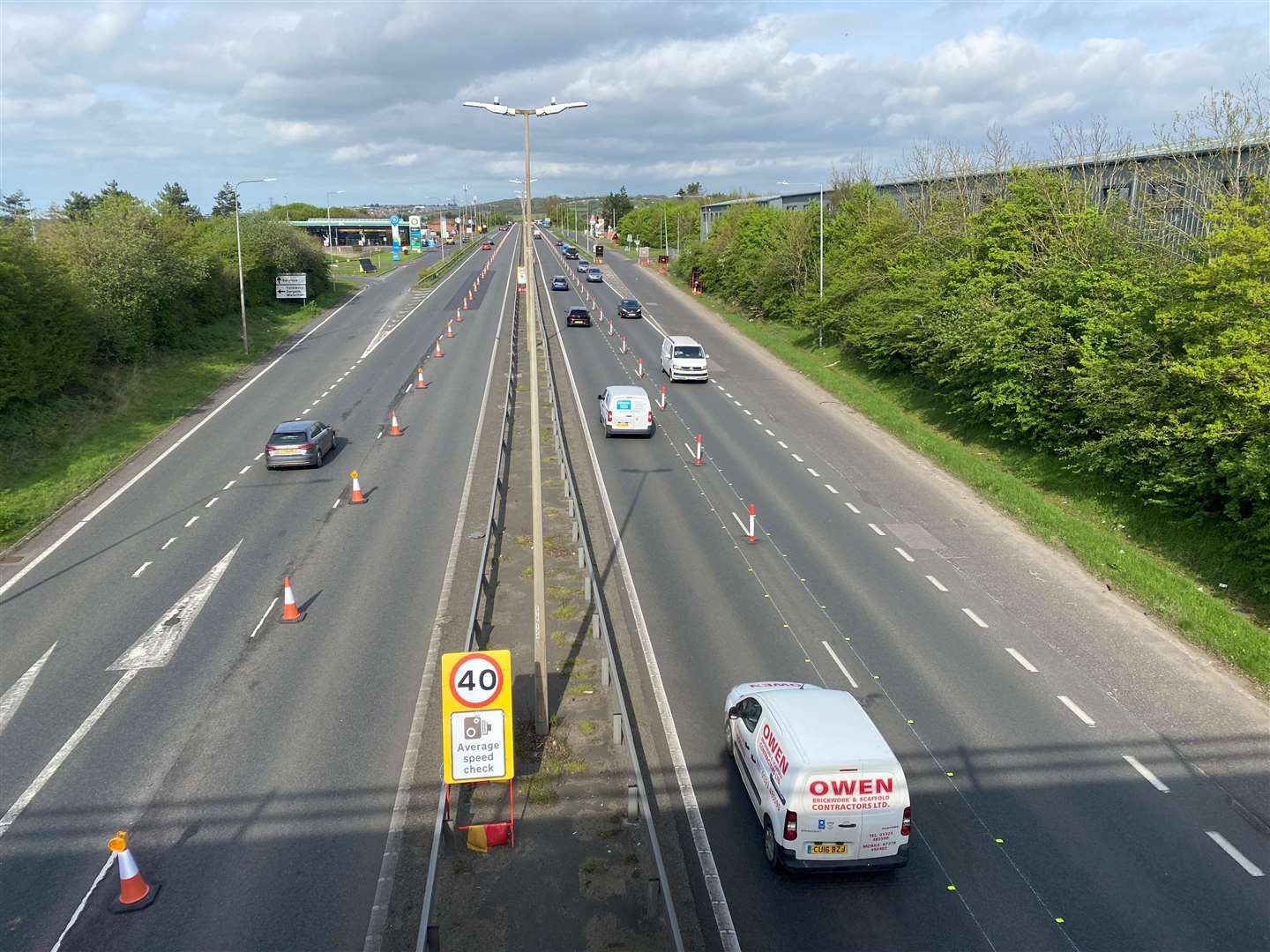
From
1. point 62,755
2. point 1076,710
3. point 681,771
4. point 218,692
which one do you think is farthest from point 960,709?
point 62,755

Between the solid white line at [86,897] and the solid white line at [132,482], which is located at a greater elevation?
the solid white line at [132,482]

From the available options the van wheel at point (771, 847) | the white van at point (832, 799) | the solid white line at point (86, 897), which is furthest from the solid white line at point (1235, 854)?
the solid white line at point (86, 897)

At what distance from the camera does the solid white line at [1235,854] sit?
9.91 metres

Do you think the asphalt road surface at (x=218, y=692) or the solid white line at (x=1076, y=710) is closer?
the asphalt road surface at (x=218, y=692)

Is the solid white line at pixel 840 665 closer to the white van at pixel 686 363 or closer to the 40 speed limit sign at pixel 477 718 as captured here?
the 40 speed limit sign at pixel 477 718

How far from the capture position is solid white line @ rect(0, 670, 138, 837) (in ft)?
34.8

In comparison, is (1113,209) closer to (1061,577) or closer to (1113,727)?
(1061,577)

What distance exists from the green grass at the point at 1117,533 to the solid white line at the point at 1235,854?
530cm

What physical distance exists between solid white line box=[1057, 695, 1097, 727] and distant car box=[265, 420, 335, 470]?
2032 cm

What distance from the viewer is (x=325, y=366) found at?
4306 centimetres

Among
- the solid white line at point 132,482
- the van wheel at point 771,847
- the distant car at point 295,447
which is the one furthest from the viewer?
the distant car at point 295,447

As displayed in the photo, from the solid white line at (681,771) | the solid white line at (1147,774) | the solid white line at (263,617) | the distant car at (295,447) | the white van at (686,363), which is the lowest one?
the solid white line at (1147,774)

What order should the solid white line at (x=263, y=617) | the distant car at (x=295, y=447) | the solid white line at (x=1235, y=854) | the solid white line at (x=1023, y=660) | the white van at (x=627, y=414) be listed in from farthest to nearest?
1. the white van at (x=627, y=414)
2. the distant car at (x=295, y=447)
3. the solid white line at (x=263, y=617)
4. the solid white line at (x=1023, y=660)
5. the solid white line at (x=1235, y=854)

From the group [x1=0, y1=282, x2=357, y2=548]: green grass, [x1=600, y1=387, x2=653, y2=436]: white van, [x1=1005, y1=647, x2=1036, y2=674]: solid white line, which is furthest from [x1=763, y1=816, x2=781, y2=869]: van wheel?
[x1=600, y1=387, x2=653, y2=436]: white van
